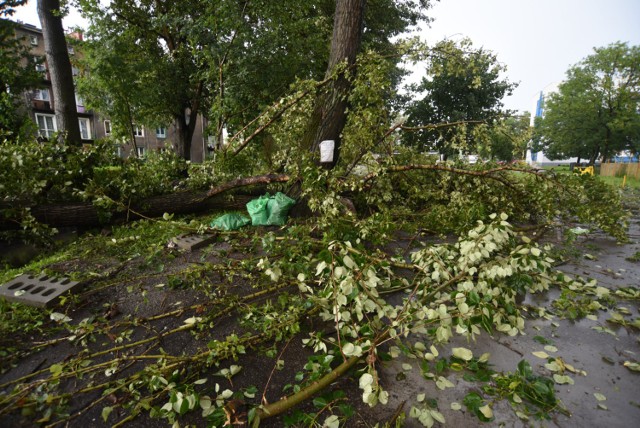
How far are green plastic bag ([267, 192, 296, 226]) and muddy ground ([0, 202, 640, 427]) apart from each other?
188cm

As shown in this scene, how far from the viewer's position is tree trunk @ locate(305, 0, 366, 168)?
484 cm

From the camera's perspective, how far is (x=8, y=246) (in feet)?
12.3

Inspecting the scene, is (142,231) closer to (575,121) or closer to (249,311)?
(249,311)

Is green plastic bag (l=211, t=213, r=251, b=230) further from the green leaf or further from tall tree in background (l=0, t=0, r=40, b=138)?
tall tree in background (l=0, t=0, r=40, b=138)

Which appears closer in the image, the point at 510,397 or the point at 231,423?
the point at 231,423

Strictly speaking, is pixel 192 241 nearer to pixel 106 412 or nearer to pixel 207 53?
pixel 106 412

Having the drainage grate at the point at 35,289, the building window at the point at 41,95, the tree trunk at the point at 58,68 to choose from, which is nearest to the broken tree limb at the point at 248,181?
the drainage grate at the point at 35,289

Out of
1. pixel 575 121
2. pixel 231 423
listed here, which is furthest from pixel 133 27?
pixel 575 121

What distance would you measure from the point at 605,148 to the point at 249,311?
1685 inches

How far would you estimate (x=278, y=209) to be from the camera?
15.5 ft

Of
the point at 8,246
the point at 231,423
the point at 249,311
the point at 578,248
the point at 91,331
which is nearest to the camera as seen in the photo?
the point at 231,423

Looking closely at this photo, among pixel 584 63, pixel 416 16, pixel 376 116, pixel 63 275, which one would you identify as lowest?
pixel 63 275

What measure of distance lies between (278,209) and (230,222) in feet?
2.48

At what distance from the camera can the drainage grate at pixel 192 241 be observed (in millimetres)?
3622
